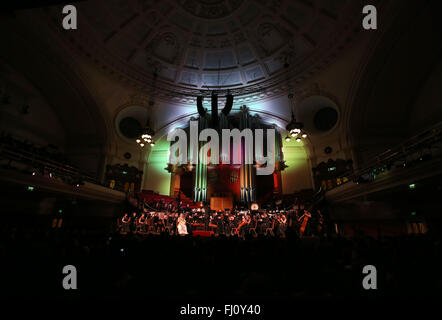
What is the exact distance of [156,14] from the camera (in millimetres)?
10414

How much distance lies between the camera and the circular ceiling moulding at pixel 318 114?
1285 centimetres

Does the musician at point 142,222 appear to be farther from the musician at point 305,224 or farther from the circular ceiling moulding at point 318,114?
the circular ceiling moulding at point 318,114

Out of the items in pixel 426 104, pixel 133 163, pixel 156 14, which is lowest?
pixel 133 163

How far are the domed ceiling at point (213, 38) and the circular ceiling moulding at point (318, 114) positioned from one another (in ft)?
5.41

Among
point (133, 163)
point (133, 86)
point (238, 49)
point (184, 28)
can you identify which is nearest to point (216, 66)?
point (238, 49)

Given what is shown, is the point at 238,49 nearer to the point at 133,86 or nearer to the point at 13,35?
the point at 133,86

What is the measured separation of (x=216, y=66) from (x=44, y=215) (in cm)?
1266

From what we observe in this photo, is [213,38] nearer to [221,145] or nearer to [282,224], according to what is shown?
[221,145]

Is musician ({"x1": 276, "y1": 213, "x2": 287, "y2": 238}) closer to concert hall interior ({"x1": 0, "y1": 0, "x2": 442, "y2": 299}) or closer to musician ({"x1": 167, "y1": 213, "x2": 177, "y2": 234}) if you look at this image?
concert hall interior ({"x1": 0, "y1": 0, "x2": 442, "y2": 299})

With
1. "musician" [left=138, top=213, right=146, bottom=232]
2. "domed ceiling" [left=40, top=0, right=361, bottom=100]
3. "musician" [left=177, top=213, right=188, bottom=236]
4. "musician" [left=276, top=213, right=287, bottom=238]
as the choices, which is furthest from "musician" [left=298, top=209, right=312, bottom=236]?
"domed ceiling" [left=40, top=0, right=361, bottom=100]

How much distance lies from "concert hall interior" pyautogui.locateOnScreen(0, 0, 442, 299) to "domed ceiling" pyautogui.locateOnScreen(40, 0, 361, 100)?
0.24 feet

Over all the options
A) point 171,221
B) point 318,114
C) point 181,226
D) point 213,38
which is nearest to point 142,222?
point 171,221

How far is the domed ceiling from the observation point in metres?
9.70
